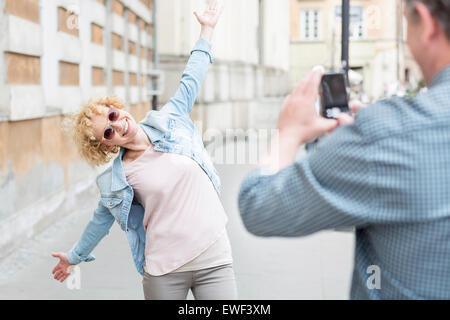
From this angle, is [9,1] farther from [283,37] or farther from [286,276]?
[283,37]

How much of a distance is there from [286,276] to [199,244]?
2.96 m

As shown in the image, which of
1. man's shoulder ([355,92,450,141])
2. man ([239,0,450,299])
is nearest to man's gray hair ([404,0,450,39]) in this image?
man ([239,0,450,299])

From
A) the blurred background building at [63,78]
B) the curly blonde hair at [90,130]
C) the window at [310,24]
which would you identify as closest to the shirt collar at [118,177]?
the curly blonde hair at [90,130]

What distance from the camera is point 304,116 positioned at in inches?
53.3

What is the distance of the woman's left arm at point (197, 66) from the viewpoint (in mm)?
3151

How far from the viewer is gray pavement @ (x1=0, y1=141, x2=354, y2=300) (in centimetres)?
518

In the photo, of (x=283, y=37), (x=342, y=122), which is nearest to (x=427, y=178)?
(x=342, y=122)

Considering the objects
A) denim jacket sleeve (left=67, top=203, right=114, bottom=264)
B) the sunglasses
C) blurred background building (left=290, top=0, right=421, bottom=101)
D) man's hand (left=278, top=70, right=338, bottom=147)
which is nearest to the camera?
man's hand (left=278, top=70, right=338, bottom=147)

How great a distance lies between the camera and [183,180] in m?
2.88

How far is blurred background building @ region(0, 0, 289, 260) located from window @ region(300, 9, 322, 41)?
118 ft

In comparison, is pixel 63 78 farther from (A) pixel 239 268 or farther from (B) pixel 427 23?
(B) pixel 427 23

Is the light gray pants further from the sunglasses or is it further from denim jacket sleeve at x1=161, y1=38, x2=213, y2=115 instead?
denim jacket sleeve at x1=161, y1=38, x2=213, y2=115

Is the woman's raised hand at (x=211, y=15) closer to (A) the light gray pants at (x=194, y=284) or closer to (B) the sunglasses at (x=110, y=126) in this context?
(B) the sunglasses at (x=110, y=126)

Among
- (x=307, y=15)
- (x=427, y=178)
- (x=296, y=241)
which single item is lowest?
(x=296, y=241)
